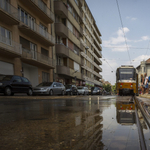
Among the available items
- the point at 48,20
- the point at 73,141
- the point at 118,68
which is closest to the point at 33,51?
the point at 48,20

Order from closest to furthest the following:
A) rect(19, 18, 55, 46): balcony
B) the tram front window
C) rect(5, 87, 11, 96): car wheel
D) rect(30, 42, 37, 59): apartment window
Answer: rect(5, 87, 11, 96): car wheel → rect(19, 18, 55, 46): balcony → rect(30, 42, 37, 59): apartment window → the tram front window

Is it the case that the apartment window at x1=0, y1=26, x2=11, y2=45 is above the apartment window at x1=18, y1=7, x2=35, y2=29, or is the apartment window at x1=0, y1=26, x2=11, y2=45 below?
below

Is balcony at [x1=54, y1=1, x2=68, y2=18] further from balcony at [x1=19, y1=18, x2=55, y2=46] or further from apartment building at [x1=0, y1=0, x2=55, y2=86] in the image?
balcony at [x1=19, y1=18, x2=55, y2=46]

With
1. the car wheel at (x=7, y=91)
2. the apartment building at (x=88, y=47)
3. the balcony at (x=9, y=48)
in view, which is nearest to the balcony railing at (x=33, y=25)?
the balcony at (x=9, y=48)

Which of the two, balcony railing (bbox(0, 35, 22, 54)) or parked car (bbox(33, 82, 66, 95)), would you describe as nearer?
balcony railing (bbox(0, 35, 22, 54))

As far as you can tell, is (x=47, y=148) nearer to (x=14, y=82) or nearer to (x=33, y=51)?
(x=14, y=82)

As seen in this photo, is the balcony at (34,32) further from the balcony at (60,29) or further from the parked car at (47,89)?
the parked car at (47,89)

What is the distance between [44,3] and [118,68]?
13.1 meters

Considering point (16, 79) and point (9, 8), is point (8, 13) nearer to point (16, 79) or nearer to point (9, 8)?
point (9, 8)

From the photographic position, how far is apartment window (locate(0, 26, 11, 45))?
57.8ft

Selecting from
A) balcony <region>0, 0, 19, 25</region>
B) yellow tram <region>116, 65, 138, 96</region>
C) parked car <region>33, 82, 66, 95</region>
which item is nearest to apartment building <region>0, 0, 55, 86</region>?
balcony <region>0, 0, 19, 25</region>

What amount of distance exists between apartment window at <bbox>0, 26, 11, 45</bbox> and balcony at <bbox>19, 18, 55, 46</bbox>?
1.77 m

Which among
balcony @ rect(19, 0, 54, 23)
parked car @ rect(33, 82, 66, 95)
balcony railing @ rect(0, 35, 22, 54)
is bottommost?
parked car @ rect(33, 82, 66, 95)

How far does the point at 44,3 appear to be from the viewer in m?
26.4
